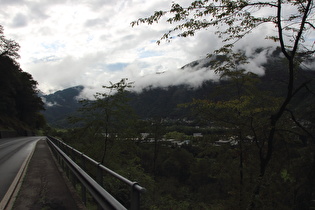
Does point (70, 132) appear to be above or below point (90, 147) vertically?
above

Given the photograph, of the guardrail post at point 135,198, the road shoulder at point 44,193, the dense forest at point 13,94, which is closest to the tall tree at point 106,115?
the road shoulder at point 44,193

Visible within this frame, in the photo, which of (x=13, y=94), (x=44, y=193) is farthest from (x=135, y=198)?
(x=13, y=94)

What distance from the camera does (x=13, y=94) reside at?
5984cm

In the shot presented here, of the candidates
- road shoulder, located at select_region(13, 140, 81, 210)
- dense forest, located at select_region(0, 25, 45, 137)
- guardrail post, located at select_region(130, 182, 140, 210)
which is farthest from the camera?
dense forest, located at select_region(0, 25, 45, 137)

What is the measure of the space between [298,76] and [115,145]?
8.94m

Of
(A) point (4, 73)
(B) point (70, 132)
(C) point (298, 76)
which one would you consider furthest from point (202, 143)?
(A) point (4, 73)

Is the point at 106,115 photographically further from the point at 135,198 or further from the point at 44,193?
the point at 135,198

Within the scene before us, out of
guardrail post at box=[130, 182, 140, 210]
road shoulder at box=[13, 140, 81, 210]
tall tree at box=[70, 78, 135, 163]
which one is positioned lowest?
road shoulder at box=[13, 140, 81, 210]

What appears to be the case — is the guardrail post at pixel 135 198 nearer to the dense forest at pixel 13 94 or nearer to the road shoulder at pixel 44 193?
the road shoulder at pixel 44 193

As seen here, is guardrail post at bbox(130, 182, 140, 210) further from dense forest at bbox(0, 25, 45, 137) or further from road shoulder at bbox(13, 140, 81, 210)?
dense forest at bbox(0, 25, 45, 137)

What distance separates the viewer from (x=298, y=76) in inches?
341

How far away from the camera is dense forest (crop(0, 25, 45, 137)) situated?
46459mm

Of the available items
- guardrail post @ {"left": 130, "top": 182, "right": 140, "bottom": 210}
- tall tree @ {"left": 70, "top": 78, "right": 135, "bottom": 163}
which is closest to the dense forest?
tall tree @ {"left": 70, "top": 78, "right": 135, "bottom": 163}

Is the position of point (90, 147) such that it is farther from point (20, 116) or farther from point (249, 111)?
point (20, 116)
